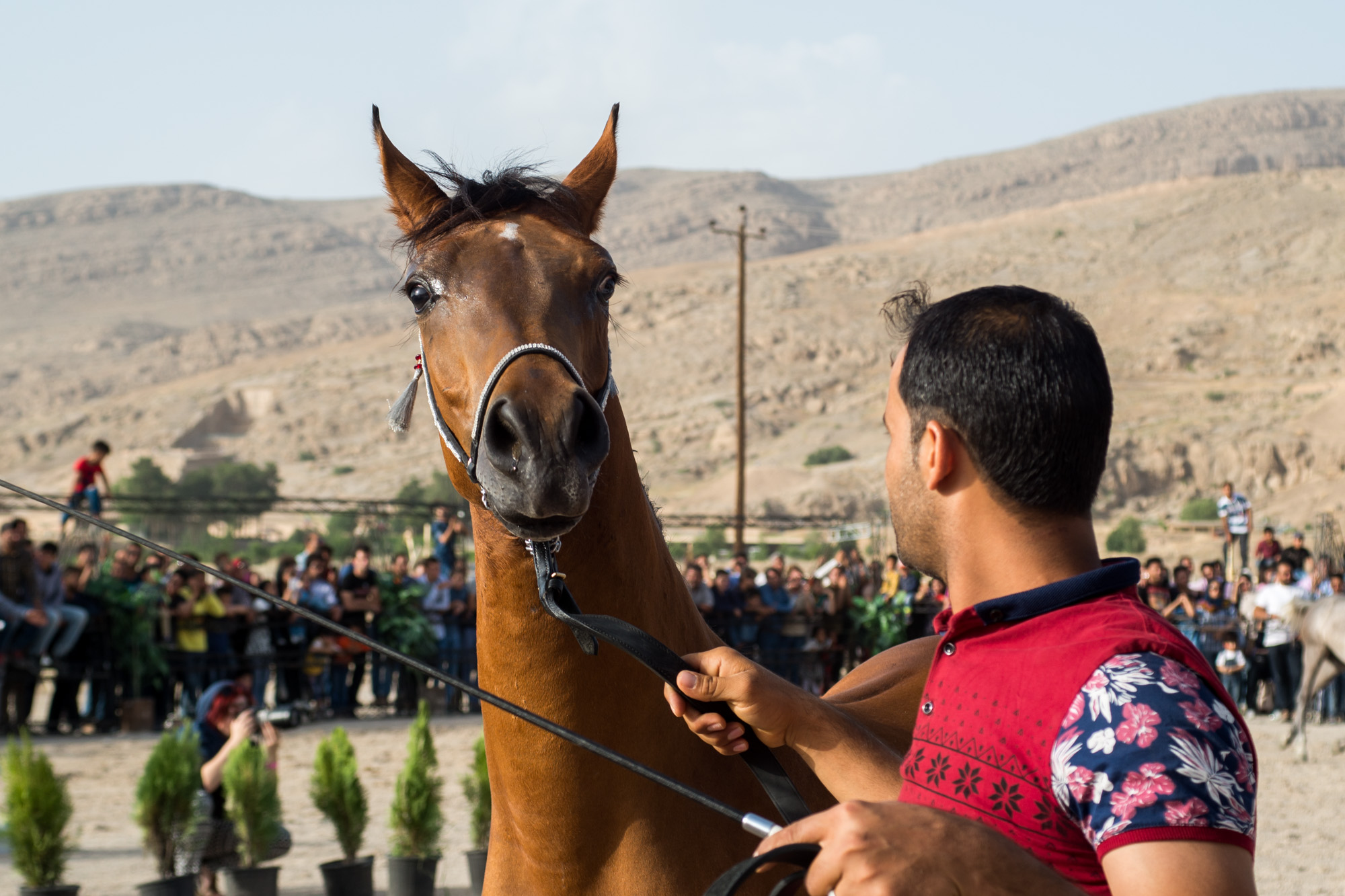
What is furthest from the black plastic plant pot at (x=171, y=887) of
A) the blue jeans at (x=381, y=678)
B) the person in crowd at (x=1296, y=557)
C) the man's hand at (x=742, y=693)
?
the person in crowd at (x=1296, y=557)

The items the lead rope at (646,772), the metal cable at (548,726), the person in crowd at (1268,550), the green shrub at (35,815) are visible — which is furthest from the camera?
the person in crowd at (1268,550)

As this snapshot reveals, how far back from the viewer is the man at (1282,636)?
Result: 48.3 feet

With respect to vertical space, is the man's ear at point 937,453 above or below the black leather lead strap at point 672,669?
above

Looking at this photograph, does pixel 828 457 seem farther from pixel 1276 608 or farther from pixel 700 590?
pixel 700 590

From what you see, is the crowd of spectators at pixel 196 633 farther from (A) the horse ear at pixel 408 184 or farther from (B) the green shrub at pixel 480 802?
(A) the horse ear at pixel 408 184

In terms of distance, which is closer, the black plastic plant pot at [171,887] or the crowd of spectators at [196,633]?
the black plastic plant pot at [171,887]

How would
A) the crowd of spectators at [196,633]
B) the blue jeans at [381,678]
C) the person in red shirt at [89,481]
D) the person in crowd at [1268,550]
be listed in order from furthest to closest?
the person in crowd at [1268,550]
the person in red shirt at [89,481]
the blue jeans at [381,678]
the crowd of spectators at [196,633]

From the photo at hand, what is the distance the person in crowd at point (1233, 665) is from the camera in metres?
15.1

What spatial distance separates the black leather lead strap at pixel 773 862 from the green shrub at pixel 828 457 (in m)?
54.4

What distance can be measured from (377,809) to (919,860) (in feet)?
30.2

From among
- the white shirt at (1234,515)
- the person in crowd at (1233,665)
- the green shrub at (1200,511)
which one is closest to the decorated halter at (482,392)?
the person in crowd at (1233,665)

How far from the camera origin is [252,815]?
6.24 meters

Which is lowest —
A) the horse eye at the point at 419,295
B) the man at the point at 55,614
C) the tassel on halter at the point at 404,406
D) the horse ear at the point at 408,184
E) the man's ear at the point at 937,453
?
the man at the point at 55,614

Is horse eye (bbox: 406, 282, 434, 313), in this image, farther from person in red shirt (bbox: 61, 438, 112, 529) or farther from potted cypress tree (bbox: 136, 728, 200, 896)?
person in red shirt (bbox: 61, 438, 112, 529)
